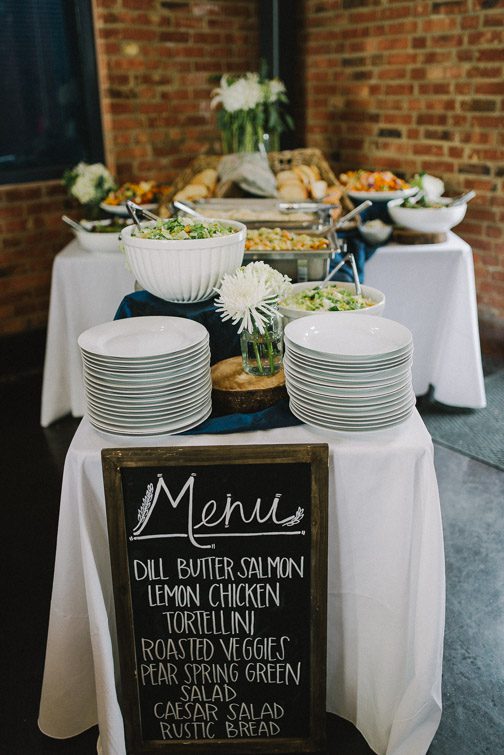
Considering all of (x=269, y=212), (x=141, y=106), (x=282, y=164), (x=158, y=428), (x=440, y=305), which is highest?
(x=141, y=106)

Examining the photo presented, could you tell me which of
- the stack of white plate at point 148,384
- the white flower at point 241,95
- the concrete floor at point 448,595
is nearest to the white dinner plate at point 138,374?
the stack of white plate at point 148,384

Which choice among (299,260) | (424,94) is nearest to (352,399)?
(299,260)

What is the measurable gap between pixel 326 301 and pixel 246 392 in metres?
0.36

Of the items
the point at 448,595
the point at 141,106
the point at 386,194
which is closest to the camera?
the point at 448,595

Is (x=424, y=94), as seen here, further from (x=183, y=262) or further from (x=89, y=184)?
(x=183, y=262)

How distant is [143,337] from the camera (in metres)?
1.41

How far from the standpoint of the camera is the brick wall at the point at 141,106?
12.4ft

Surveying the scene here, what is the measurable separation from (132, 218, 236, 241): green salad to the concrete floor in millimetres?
1107

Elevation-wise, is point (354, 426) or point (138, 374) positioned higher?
point (138, 374)

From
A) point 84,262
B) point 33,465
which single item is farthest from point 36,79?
Answer: point 33,465

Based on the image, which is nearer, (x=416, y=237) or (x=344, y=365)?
(x=344, y=365)

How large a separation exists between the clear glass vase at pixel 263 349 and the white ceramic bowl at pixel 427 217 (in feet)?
5.49

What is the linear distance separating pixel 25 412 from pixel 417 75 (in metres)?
2.74

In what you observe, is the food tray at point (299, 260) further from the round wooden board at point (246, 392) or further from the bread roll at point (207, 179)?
the bread roll at point (207, 179)
